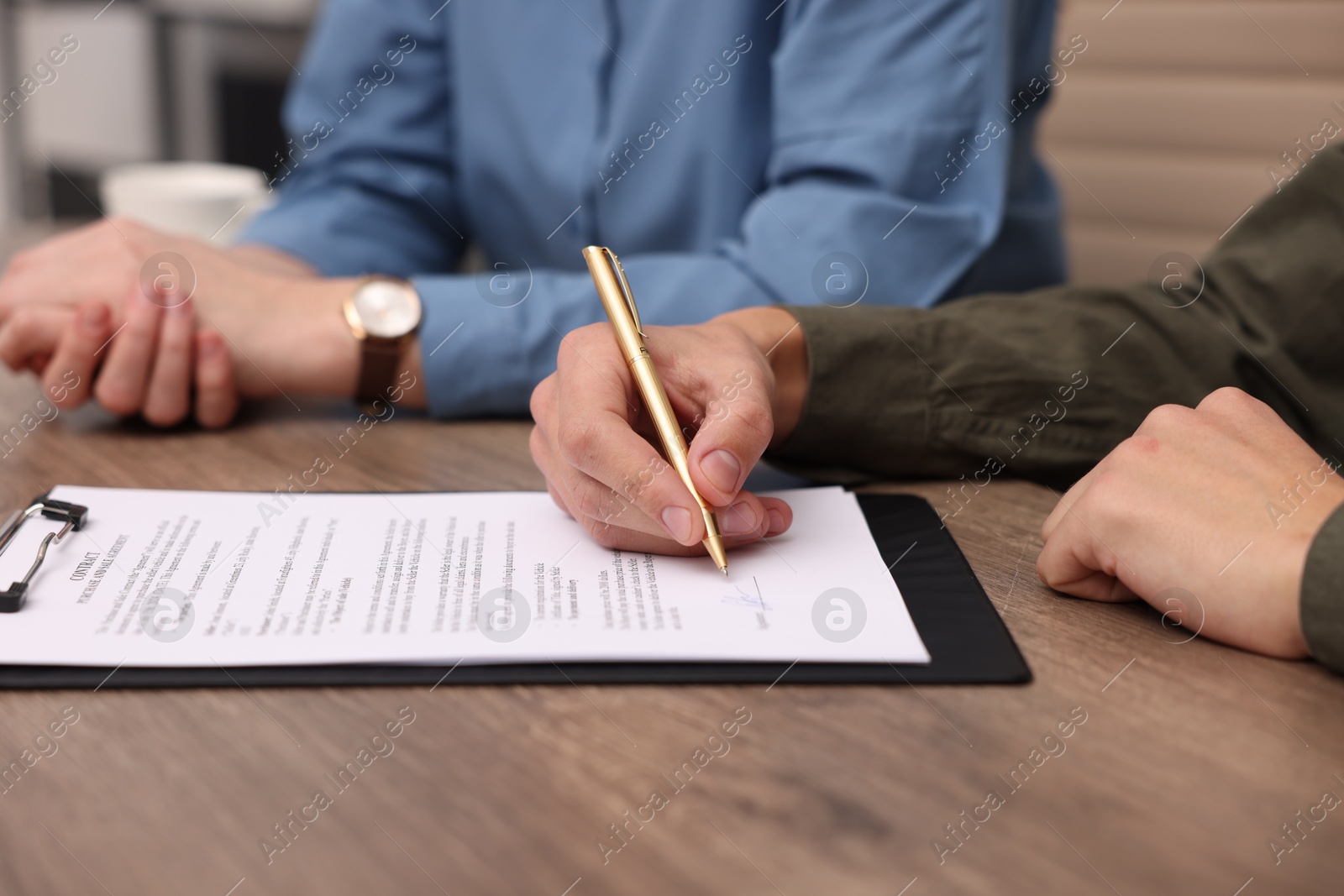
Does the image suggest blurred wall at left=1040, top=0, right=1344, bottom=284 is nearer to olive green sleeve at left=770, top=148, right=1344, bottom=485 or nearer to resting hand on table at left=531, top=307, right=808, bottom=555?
olive green sleeve at left=770, top=148, right=1344, bottom=485

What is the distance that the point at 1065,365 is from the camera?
732mm

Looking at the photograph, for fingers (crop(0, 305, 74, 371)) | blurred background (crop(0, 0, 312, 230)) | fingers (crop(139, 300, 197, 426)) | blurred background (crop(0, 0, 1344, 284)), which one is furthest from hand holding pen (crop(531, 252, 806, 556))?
blurred background (crop(0, 0, 312, 230))

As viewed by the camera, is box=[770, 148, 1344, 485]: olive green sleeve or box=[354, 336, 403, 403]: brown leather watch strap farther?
box=[354, 336, 403, 403]: brown leather watch strap

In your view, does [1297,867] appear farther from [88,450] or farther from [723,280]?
[88,450]

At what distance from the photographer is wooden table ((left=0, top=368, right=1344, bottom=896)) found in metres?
0.33

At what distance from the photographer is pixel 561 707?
0.42 metres

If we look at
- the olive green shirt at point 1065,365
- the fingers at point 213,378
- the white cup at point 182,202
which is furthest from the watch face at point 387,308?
the white cup at point 182,202

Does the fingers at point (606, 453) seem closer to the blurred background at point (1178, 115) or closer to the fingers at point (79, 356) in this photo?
the fingers at point (79, 356)

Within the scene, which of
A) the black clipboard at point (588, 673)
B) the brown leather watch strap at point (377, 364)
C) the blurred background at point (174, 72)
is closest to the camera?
the black clipboard at point (588, 673)

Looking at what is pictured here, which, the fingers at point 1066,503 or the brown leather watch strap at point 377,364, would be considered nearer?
the fingers at point 1066,503

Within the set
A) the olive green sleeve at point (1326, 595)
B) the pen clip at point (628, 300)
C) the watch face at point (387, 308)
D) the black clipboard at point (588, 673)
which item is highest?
the watch face at point (387, 308)

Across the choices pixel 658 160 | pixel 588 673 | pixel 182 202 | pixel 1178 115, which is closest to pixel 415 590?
pixel 588 673

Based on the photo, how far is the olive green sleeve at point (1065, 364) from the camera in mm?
709

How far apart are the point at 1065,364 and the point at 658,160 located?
0.57 meters
